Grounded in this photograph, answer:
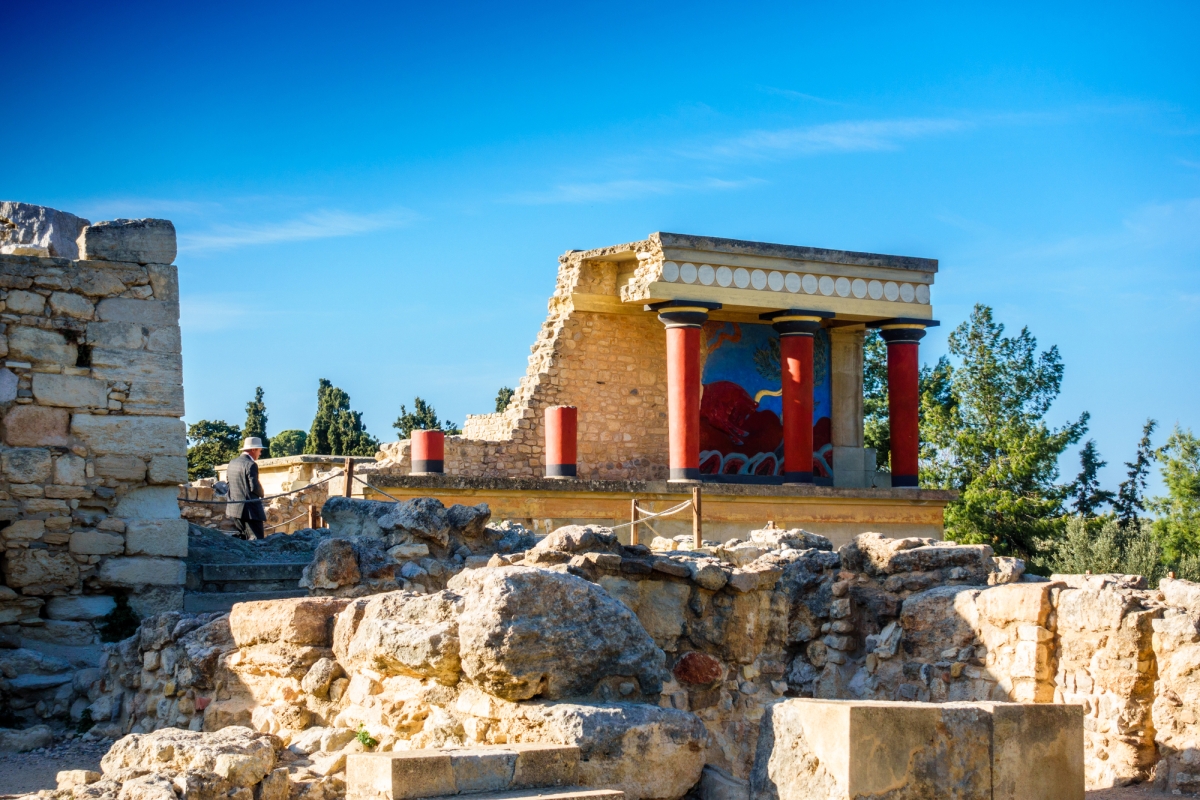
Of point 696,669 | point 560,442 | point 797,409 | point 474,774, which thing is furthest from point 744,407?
point 474,774

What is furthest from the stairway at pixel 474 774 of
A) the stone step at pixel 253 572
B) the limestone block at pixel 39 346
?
the limestone block at pixel 39 346

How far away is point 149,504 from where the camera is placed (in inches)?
399

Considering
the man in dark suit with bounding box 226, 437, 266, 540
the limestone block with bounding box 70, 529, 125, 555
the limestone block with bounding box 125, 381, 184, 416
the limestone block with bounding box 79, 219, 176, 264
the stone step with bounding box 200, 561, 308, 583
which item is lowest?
the stone step with bounding box 200, 561, 308, 583

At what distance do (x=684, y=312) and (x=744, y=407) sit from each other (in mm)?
2561

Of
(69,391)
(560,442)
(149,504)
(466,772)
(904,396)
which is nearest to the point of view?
(466,772)

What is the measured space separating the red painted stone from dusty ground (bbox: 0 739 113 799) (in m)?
3.07

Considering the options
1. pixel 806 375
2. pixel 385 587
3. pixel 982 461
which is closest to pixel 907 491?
pixel 806 375

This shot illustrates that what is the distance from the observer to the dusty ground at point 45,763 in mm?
6566

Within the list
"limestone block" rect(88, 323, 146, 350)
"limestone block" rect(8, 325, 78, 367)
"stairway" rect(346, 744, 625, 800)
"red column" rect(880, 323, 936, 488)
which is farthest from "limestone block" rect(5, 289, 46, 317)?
"red column" rect(880, 323, 936, 488)

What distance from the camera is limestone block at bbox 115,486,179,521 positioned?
32.9ft

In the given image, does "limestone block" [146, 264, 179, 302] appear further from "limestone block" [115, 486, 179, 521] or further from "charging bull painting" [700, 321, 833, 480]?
"charging bull painting" [700, 321, 833, 480]

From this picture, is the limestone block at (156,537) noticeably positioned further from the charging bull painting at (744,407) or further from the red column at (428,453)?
the charging bull painting at (744,407)

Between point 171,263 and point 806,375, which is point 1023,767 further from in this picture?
point 806,375

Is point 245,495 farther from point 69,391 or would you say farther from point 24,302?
point 24,302
